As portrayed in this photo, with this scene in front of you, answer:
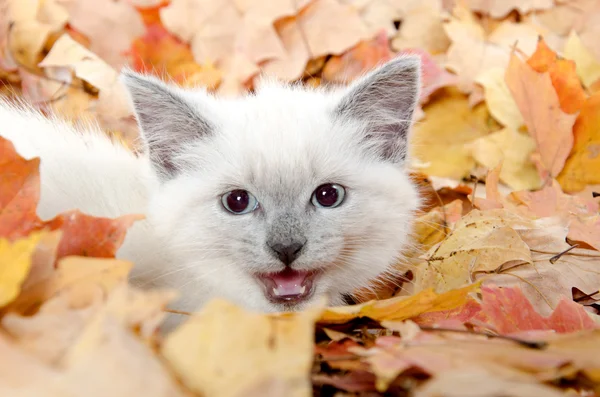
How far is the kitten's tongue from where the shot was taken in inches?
46.4

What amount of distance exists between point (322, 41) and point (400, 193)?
97 cm

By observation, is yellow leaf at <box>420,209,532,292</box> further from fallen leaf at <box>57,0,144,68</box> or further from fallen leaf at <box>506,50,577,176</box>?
fallen leaf at <box>57,0,144,68</box>

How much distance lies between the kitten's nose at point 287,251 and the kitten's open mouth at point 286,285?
79 millimetres

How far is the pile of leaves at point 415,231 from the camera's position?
684 mm

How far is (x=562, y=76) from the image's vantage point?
1.76 meters

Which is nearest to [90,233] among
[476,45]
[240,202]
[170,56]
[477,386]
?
[240,202]

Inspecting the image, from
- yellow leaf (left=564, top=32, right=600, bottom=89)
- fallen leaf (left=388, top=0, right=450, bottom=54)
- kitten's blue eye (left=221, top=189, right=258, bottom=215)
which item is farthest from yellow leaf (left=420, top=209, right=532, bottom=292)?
fallen leaf (left=388, top=0, right=450, bottom=54)

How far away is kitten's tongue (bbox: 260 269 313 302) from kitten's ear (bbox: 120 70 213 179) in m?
0.34

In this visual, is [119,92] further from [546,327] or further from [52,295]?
[546,327]

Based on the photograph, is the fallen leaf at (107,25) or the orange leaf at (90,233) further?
the fallen leaf at (107,25)

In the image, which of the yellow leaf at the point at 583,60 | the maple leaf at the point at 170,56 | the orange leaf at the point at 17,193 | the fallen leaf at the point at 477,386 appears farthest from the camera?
the maple leaf at the point at 170,56

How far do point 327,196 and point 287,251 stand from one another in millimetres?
168

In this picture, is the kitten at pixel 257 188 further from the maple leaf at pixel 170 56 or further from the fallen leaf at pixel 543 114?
the maple leaf at pixel 170 56

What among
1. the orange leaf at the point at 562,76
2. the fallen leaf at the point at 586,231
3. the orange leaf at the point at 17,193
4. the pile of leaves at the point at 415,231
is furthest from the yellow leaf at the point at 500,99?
the orange leaf at the point at 17,193
